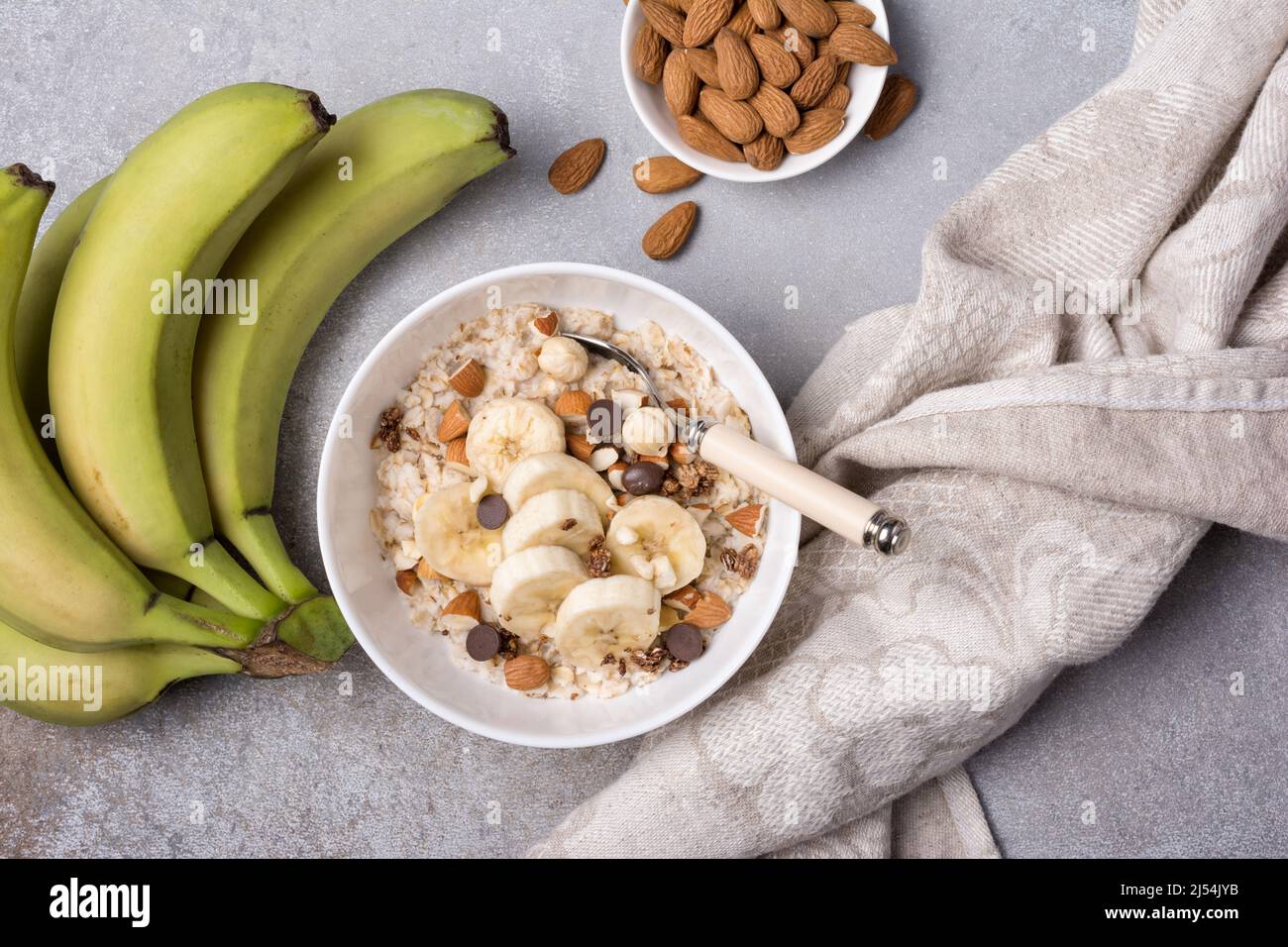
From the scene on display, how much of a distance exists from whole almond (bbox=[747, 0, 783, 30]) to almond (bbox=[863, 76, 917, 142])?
163 mm

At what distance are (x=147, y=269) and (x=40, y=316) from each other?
0.60 feet

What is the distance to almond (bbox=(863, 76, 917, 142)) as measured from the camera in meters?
1.17

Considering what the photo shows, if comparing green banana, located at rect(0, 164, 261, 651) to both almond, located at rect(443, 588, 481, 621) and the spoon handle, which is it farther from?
the spoon handle

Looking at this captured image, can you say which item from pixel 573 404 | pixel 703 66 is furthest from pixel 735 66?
pixel 573 404

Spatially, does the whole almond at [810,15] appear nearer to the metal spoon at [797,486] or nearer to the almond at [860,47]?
the almond at [860,47]

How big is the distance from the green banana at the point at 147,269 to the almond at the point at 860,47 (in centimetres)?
60

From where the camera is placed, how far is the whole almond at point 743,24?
1.14m

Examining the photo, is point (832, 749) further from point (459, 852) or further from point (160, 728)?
point (160, 728)

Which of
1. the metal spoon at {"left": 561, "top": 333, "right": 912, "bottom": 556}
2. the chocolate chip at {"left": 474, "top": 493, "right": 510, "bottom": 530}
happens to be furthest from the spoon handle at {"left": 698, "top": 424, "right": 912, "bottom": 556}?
the chocolate chip at {"left": 474, "top": 493, "right": 510, "bottom": 530}

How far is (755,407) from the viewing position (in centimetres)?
103

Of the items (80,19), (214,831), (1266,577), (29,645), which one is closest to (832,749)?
(1266,577)

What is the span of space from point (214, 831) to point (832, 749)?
2.47 ft

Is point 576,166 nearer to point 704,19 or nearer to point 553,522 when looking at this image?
point 704,19

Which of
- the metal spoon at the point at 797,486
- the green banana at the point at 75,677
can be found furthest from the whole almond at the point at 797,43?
the green banana at the point at 75,677
